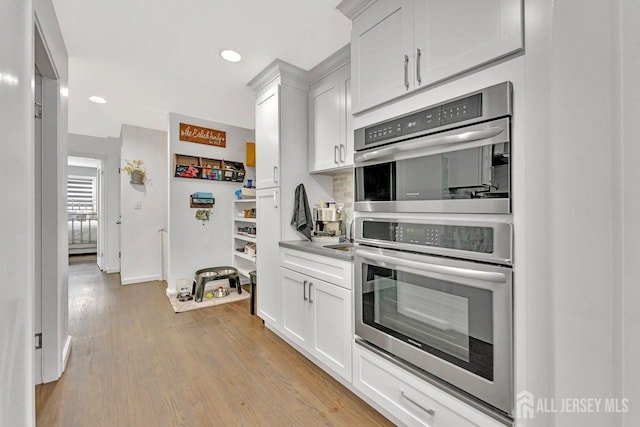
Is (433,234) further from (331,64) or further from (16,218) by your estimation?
(331,64)

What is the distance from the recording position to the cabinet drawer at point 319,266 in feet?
5.99

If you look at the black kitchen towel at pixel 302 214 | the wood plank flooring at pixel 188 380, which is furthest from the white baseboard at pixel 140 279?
the black kitchen towel at pixel 302 214

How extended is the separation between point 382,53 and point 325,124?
0.96m

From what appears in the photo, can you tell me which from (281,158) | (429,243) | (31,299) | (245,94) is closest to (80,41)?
(245,94)

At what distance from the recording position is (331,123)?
2.40 meters

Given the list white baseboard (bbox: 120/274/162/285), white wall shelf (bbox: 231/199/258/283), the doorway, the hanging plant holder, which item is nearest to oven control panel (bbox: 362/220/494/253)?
white wall shelf (bbox: 231/199/258/283)

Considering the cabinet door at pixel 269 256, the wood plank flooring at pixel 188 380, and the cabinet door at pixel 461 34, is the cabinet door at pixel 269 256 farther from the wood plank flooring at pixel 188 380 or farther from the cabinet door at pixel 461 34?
the cabinet door at pixel 461 34

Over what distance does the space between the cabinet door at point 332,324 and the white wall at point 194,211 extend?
2475 millimetres

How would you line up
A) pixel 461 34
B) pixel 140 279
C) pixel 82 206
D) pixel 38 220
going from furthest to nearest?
pixel 82 206 → pixel 140 279 → pixel 38 220 → pixel 461 34

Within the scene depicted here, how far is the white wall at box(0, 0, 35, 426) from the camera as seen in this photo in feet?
2.76

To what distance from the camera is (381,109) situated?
1592mm

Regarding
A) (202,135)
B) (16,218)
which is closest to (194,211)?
(202,135)

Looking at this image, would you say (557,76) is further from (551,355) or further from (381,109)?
(381,109)

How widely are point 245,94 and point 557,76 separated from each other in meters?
3.27
